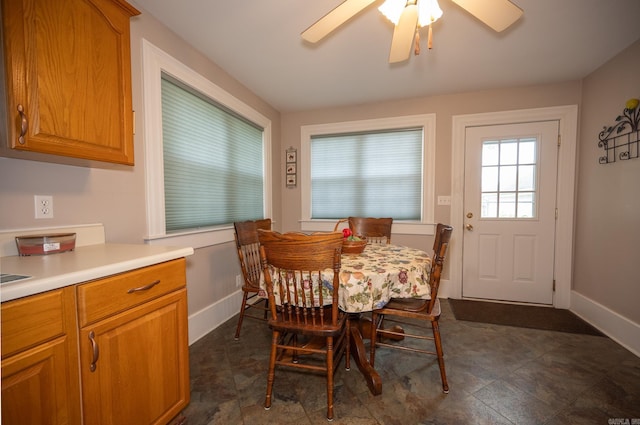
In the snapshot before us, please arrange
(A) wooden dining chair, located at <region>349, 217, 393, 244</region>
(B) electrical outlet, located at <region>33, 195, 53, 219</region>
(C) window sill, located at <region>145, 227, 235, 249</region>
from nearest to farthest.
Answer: (B) electrical outlet, located at <region>33, 195, 53, 219</region>, (C) window sill, located at <region>145, 227, 235, 249</region>, (A) wooden dining chair, located at <region>349, 217, 393, 244</region>

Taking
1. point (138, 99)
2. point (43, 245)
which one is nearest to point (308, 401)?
point (43, 245)

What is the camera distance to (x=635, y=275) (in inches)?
80.2

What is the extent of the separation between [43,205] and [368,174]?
114 inches

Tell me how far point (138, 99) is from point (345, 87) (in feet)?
6.36

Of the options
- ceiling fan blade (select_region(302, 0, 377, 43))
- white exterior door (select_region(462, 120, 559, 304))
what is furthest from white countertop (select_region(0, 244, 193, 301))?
white exterior door (select_region(462, 120, 559, 304))

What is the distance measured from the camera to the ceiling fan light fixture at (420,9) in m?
1.36

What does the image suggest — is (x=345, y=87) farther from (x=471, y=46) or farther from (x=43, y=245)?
(x=43, y=245)

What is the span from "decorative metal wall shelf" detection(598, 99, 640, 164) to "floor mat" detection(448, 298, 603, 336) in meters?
1.47

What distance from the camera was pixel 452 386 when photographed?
5.36ft

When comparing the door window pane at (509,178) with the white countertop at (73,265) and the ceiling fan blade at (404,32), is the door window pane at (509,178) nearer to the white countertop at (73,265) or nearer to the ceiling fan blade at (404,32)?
the ceiling fan blade at (404,32)

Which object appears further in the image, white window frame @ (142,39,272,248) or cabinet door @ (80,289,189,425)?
white window frame @ (142,39,272,248)

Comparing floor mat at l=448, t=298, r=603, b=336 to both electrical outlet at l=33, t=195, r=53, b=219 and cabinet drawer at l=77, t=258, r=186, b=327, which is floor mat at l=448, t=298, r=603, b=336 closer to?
cabinet drawer at l=77, t=258, r=186, b=327

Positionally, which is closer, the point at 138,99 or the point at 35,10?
the point at 35,10

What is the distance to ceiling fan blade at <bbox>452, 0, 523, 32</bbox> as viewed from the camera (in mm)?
1340
